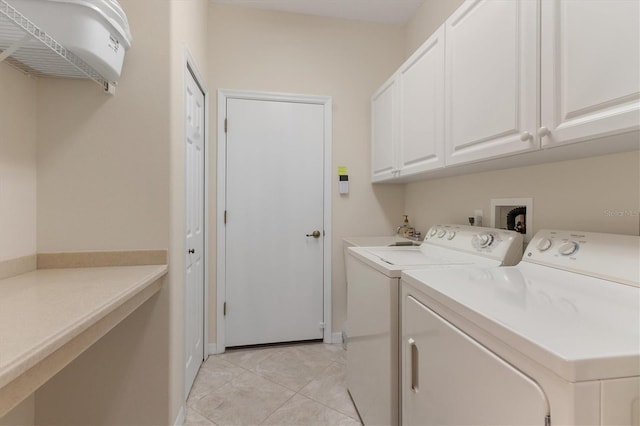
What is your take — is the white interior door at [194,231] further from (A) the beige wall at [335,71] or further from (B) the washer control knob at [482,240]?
(B) the washer control knob at [482,240]

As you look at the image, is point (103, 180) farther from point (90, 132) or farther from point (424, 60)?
point (424, 60)

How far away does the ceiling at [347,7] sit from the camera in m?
2.44

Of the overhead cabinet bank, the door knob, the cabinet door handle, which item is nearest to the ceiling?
the overhead cabinet bank

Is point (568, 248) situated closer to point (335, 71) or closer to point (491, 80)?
point (491, 80)

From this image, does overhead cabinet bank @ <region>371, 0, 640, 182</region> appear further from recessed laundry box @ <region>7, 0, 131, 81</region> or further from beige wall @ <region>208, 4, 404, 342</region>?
recessed laundry box @ <region>7, 0, 131, 81</region>

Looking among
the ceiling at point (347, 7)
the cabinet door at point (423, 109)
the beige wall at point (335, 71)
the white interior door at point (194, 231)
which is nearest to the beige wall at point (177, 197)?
the white interior door at point (194, 231)

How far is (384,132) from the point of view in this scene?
7.72ft

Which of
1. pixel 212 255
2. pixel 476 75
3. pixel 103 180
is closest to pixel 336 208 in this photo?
pixel 212 255

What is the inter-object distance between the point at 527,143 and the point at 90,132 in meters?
1.87

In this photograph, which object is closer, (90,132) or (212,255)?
(90,132)

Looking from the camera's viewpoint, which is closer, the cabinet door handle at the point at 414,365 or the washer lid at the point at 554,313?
the washer lid at the point at 554,313

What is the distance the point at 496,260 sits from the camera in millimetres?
1355

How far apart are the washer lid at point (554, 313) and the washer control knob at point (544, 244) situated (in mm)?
83

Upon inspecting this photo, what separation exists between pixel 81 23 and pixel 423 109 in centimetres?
165
